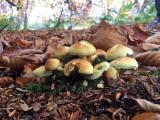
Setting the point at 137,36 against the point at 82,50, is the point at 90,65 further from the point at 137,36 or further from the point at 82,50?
the point at 137,36

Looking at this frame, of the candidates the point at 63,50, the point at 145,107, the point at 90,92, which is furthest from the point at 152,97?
the point at 63,50

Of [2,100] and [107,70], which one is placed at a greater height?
[107,70]

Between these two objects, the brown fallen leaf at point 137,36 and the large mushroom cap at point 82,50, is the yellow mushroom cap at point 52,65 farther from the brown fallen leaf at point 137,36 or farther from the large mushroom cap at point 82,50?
the brown fallen leaf at point 137,36

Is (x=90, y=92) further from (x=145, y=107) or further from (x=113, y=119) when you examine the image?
(x=145, y=107)

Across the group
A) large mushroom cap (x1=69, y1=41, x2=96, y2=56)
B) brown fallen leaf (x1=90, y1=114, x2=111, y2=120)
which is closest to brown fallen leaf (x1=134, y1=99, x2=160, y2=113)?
brown fallen leaf (x1=90, y1=114, x2=111, y2=120)

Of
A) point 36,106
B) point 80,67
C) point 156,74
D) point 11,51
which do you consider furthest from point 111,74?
point 11,51
